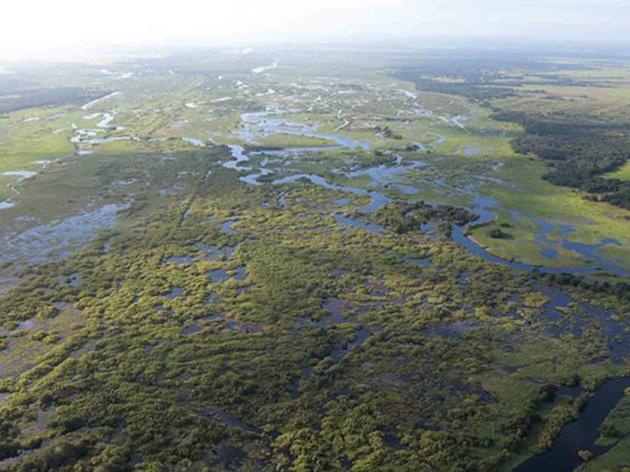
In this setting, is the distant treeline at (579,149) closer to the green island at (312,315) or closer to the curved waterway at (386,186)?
the green island at (312,315)

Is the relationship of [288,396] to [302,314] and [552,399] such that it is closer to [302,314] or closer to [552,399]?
[302,314]

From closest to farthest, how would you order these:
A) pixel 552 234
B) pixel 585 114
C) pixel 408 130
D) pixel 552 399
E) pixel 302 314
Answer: pixel 552 399, pixel 302 314, pixel 552 234, pixel 408 130, pixel 585 114

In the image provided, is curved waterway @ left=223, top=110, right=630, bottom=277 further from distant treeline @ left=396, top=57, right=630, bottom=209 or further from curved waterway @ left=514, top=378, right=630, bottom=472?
curved waterway @ left=514, top=378, right=630, bottom=472

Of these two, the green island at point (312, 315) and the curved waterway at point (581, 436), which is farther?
the green island at point (312, 315)

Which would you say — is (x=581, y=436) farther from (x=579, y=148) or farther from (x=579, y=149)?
(x=579, y=148)

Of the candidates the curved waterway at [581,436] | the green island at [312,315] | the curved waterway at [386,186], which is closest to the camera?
the curved waterway at [581,436]

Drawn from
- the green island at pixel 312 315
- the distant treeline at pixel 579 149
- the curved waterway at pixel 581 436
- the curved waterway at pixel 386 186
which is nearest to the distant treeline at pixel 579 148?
the distant treeline at pixel 579 149

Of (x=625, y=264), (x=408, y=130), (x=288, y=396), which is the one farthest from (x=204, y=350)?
(x=408, y=130)
